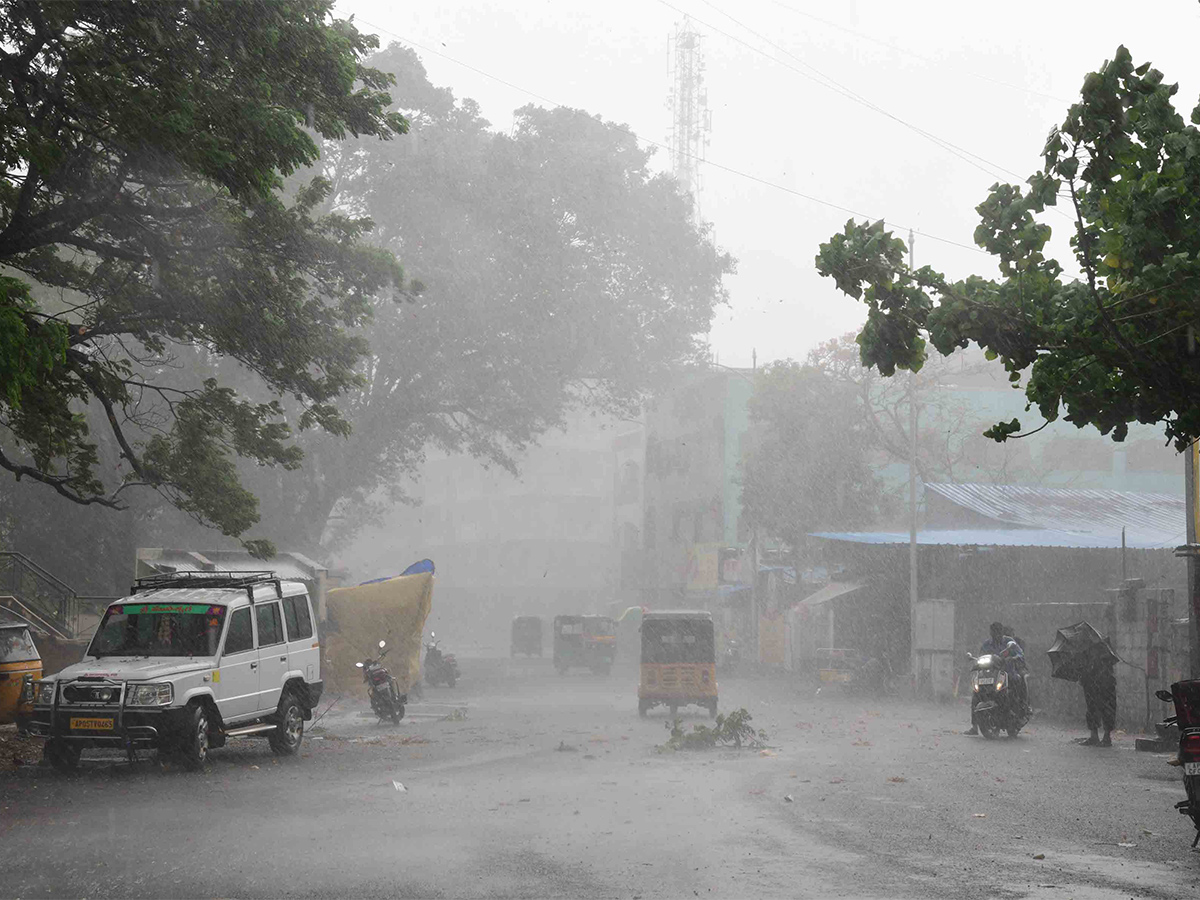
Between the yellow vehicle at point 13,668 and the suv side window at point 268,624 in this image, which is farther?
the yellow vehicle at point 13,668

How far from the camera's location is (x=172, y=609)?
15.5m

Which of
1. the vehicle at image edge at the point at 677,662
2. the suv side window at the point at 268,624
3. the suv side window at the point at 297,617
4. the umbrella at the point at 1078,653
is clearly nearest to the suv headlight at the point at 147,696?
the suv side window at the point at 268,624

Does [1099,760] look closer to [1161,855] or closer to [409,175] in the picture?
[1161,855]

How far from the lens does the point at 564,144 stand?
42406 millimetres

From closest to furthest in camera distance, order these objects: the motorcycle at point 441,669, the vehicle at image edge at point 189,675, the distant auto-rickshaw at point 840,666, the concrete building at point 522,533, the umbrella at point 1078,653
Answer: the vehicle at image edge at point 189,675
the umbrella at point 1078,653
the distant auto-rickshaw at point 840,666
the motorcycle at point 441,669
the concrete building at point 522,533

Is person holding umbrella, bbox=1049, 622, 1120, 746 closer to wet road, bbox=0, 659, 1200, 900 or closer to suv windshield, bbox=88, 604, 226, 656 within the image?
wet road, bbox=0, 659, 1200, 900

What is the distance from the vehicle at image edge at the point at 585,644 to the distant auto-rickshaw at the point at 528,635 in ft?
37.1

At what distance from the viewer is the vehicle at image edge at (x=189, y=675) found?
13.8 meters

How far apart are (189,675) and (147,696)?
0.59m

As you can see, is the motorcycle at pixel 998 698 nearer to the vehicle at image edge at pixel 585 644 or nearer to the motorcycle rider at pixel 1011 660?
the motorcycle rider at pixel 1011 660

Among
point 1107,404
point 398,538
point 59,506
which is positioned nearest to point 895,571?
point 59,506

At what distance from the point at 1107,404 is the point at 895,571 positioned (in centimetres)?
2878

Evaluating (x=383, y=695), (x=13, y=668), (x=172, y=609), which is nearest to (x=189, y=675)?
(x=172, y=609)

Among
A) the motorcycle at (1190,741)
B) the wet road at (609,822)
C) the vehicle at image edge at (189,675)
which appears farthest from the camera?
the vehicle at image edge at (189,675)
